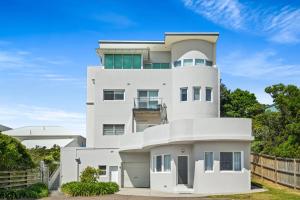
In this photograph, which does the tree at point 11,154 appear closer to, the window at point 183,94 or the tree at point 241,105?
the window at point 183,94

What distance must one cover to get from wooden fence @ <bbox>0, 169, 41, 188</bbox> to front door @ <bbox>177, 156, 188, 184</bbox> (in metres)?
10.9

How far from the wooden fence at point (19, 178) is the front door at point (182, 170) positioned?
10.9 metres

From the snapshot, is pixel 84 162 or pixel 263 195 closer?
pixel 263 195

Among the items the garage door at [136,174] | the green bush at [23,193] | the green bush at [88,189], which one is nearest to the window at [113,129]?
the garage door at [136,174]

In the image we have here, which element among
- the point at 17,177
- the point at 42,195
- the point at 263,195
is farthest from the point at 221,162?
the point at 17,177

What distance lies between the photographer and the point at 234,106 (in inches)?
2286

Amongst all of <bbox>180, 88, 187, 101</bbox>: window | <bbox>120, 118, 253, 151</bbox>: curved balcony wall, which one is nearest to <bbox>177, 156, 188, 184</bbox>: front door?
<bbox>120, 118, 253, 151</bbox>: curved balcony wall

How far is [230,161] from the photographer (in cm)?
2975

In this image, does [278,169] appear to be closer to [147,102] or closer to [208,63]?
[208,63]

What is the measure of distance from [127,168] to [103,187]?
7.78 metres

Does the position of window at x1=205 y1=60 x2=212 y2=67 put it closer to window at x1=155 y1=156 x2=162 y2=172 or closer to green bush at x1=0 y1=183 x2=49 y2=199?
window at x1=155 y1=156 x2=162 y2=172

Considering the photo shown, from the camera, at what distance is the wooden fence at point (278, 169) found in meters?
28.8

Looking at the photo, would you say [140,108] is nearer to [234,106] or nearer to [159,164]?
[159,164]

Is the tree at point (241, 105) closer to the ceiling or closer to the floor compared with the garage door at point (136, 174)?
closer to the ceiling
